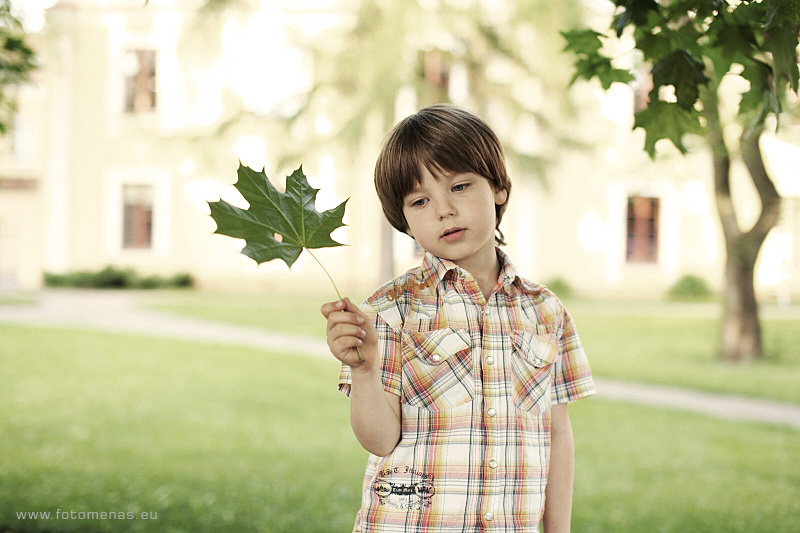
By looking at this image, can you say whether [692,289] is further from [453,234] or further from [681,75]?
[453,234]

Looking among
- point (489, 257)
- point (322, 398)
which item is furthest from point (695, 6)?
point (322, 398)

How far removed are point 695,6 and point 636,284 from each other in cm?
1875

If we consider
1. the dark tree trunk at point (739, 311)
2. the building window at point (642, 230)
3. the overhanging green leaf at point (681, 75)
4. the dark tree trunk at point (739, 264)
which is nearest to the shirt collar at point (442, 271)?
the overhanging green leaf at point (681, 75)

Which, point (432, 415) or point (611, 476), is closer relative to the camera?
point (432, 415)

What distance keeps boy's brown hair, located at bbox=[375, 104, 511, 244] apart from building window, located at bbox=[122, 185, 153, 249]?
64.6 ft

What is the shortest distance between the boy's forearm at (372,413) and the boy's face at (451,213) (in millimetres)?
326

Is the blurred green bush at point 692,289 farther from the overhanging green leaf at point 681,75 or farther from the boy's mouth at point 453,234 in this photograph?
the boy's mouth at point 453,234

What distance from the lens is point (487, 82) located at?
1280cm

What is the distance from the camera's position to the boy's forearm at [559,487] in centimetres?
177

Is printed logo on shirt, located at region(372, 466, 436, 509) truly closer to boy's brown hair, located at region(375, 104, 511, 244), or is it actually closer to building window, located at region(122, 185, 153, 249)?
boy's brown hair, located at region(375, 104, 511, 244)

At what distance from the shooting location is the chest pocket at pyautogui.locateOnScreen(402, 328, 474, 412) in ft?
5.57

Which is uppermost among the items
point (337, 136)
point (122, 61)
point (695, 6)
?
point (122, 61)

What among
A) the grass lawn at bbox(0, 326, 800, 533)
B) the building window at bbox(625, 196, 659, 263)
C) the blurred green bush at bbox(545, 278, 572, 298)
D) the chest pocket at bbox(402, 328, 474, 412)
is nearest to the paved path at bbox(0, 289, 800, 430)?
the grass lawn at bbox(0, 326, 800, 533)

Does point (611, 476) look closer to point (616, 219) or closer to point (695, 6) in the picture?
point (695, 6)
